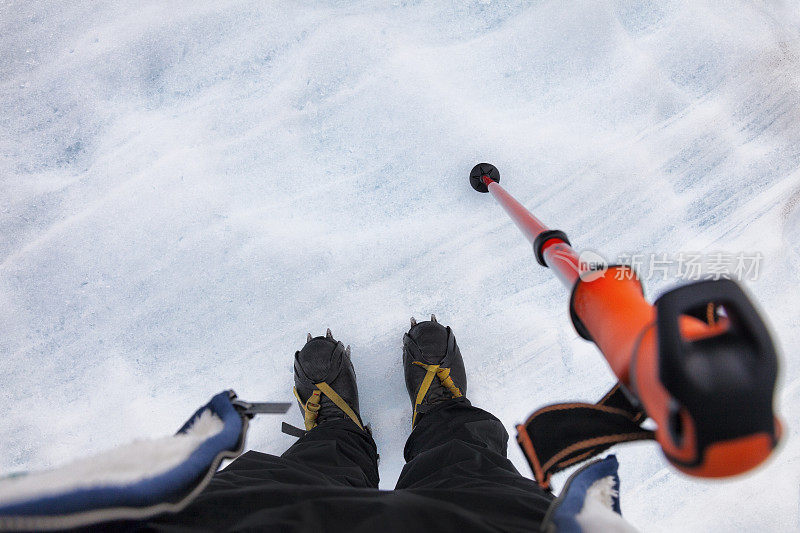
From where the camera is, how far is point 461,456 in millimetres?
782

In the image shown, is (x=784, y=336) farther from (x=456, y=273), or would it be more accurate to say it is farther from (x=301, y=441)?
(x=301, y=441)

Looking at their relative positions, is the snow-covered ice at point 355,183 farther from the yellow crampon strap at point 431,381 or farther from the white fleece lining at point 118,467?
the white fleece lining at point 118,467

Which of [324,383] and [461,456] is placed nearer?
[461,456]

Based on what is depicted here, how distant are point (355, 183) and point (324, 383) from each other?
1.79 ft

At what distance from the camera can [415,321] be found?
3.81 ft

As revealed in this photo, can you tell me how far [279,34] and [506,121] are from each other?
26.8 inches

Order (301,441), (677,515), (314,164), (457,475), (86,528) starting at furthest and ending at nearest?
(314,164) < (677,515) < (301,441) < (457,475) < (86,528)

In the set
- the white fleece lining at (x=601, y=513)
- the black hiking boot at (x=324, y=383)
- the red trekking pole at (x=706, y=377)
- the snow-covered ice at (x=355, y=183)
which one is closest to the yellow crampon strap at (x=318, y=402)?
the black hiking boot at (x=324, y=383)

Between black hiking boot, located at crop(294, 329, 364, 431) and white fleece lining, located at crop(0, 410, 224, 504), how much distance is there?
0.53 meters

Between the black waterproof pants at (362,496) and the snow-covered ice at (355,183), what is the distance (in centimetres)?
36

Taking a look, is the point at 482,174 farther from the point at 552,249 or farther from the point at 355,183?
the point at 552,249

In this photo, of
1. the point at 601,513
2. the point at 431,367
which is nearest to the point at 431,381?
the point at 431,367

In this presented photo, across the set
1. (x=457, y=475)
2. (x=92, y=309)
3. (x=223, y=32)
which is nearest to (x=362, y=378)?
(x=457, y=475)

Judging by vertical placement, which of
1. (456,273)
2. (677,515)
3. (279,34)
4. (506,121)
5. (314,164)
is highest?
(279,34)
